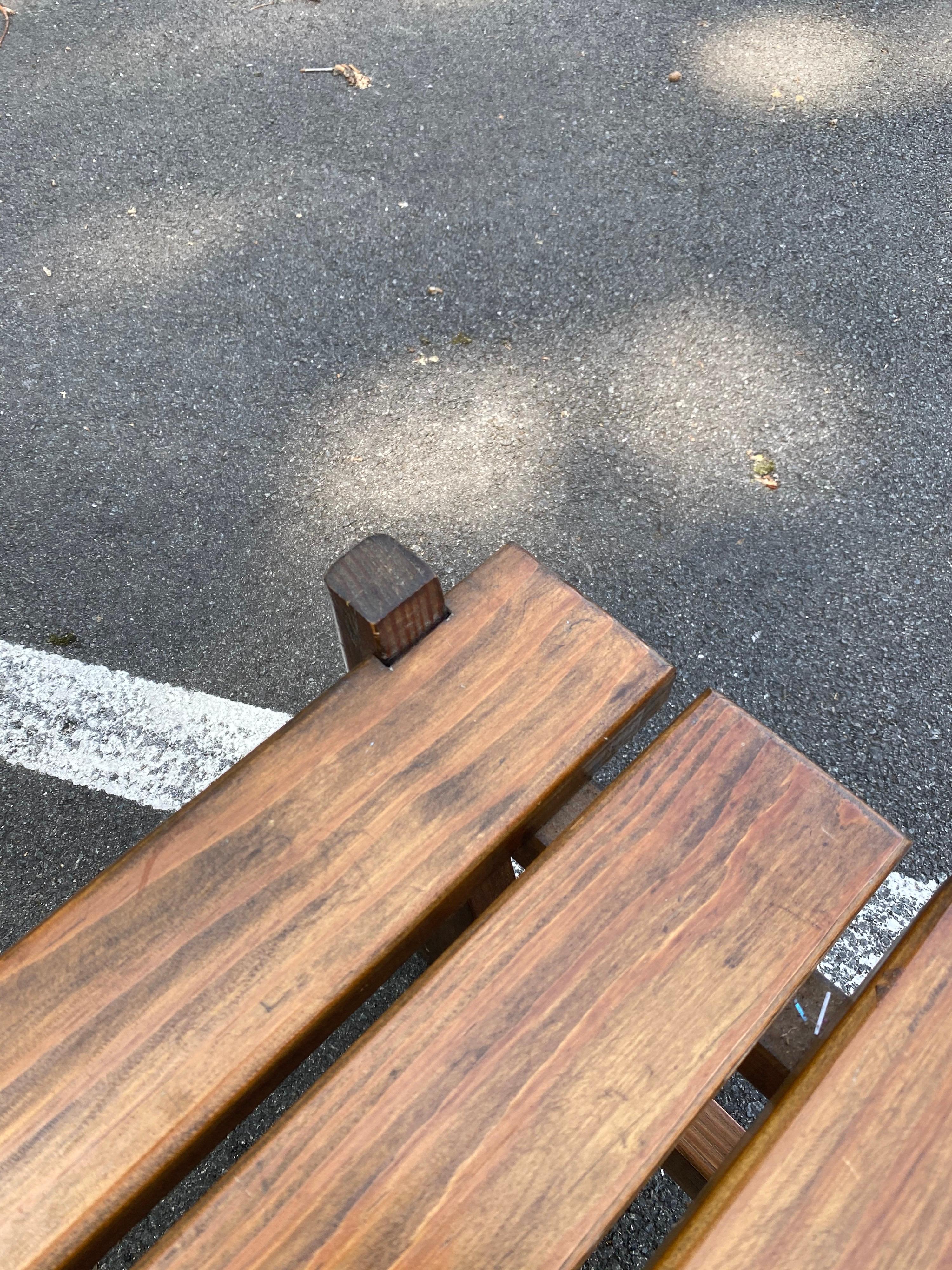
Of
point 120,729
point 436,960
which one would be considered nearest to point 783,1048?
point 436,960

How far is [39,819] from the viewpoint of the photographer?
5.70 feet

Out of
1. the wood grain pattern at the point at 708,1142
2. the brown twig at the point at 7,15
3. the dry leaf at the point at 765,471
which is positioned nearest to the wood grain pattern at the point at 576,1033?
the wood grain pattern at the point at 708,1142

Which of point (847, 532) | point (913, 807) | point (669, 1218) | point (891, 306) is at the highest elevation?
point (891, 306)

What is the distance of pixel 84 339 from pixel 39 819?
130 cm

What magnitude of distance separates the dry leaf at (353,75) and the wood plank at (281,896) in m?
2.42

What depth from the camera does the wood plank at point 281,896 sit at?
86 centimetres

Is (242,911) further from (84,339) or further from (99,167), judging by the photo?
(99,167)

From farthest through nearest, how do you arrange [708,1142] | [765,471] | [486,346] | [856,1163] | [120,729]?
[486,346]
[765,471]
[120,729]
[708,1142]
[856,1163]

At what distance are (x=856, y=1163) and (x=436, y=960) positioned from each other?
443mm

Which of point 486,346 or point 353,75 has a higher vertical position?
point 353,75

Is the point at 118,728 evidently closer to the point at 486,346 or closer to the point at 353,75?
the point at 486,346

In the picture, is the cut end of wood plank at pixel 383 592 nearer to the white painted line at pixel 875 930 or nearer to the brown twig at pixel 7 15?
the white painted line at pixel 875 930

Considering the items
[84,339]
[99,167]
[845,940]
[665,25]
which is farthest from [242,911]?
[665,25]

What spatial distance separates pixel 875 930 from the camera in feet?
5.24
